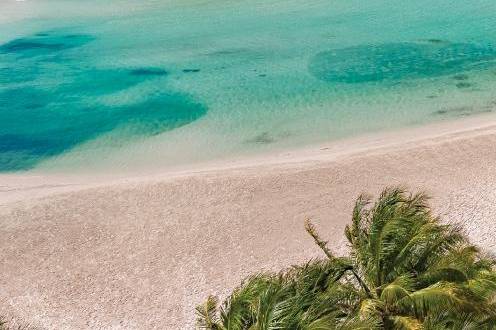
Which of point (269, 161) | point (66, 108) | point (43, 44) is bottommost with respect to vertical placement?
point (269, 161)

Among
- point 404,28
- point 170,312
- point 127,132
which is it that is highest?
point 404,28

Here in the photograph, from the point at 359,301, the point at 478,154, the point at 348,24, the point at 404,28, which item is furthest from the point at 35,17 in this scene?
the point at 359,301

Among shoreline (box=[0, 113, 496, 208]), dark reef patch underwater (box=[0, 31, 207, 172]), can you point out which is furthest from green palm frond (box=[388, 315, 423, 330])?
dark reef patch underwater (box=[0, 31, 207, 172])

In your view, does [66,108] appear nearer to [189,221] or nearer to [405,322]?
[189,221]

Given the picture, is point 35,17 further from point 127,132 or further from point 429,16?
point 429,16

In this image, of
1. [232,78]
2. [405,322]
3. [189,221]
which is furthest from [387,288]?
[232,78]

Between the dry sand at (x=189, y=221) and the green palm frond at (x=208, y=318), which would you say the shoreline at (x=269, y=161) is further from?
the green palm frond at (x=208, y=318)
